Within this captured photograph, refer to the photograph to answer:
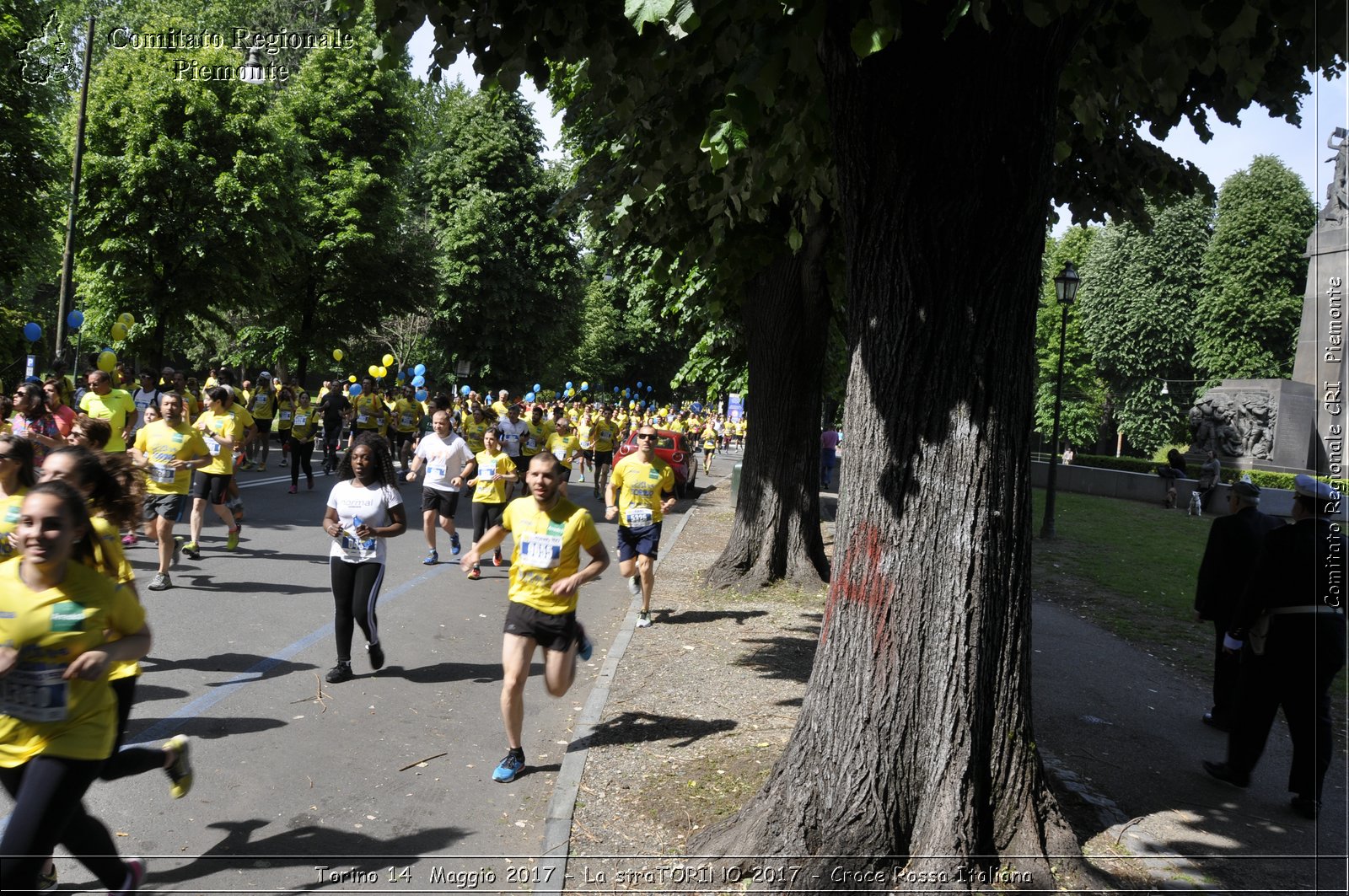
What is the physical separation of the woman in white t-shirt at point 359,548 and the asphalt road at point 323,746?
334mm

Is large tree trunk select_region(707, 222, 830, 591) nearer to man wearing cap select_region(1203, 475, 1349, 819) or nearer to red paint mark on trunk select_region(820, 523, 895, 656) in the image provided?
man wearing cap select_region(1203, 475, 1349, 819)

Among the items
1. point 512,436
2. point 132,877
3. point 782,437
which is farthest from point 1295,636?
point 512,436

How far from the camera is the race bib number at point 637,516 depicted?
32.2 ft

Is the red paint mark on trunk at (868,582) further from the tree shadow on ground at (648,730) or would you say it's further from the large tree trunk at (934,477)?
the tree shadow on ground at (648,730)

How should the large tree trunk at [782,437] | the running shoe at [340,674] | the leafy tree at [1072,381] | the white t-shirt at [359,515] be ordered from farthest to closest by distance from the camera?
the leafy tree at [1072,381] < the large tree trunk at [782,437] < the white t-shirt at [359,515] < the running shoe at [340,674]

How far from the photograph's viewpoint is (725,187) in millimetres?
6742

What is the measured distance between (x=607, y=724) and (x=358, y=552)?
217cm

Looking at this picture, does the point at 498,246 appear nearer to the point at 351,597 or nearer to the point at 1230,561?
the point at 351,597

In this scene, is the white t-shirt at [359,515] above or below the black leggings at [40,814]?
above

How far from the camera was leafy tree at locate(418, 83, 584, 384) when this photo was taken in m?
42.2

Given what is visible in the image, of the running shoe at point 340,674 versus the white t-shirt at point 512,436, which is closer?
the running shoe at point 340,674

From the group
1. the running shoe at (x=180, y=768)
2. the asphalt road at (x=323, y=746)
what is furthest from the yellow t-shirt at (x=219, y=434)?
the running shoe at (x=180, y=768)

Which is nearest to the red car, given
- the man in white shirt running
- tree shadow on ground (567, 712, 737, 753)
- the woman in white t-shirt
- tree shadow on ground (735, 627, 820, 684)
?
the man in white shirt running

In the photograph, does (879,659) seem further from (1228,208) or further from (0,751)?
(1228,208)
